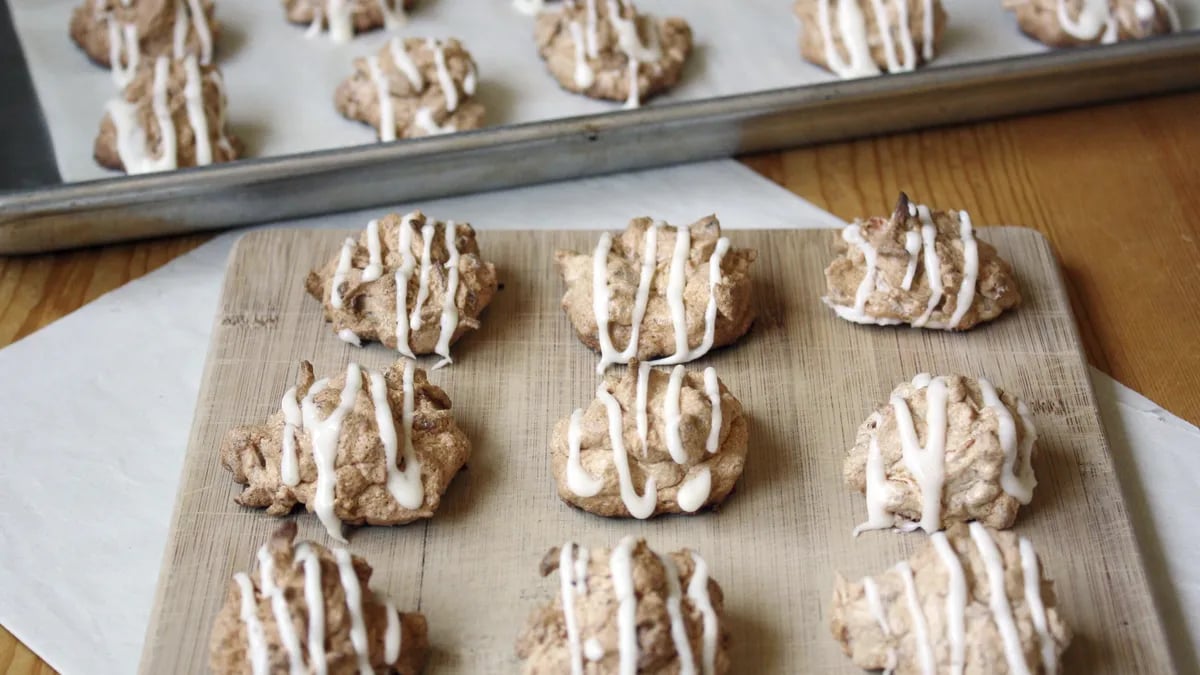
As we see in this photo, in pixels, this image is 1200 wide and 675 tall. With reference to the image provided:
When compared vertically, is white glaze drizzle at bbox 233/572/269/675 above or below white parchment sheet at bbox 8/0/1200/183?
above

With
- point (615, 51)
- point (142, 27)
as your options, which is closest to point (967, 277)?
point (615, 51)

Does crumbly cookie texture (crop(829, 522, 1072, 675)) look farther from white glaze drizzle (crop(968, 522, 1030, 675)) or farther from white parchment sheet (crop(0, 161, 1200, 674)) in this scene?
white parchment sheet (crop(0, 161, 1200, 674))

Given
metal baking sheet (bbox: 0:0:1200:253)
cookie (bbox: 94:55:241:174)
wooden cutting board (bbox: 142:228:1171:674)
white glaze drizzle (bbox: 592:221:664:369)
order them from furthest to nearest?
cookie (bbox: 94:55:241:174) < metal baking sheet (bbox: 0:0:1200:253) < white glaze drizzle (bbox: 592:221:664:369) < wooden cutting board (bbox: 142:228:1171:674)

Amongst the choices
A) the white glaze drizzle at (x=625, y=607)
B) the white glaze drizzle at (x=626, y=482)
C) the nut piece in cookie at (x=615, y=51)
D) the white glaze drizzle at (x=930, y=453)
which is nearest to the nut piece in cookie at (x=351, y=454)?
the white glaze drizzle at (x=626, y=482)

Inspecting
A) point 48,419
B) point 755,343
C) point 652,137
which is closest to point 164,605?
point 48,419

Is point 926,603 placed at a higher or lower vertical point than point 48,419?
higher

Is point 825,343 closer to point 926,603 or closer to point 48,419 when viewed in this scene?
point 926,603

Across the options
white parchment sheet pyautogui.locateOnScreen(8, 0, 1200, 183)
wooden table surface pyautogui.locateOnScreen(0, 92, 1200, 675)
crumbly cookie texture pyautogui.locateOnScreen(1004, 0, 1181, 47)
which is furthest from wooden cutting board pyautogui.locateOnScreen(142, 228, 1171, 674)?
crumbly cookie texture pyautogui.locateOnScreen(1004, 0, 1181, 47)

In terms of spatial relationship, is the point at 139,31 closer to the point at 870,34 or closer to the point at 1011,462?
the point at 870,34
